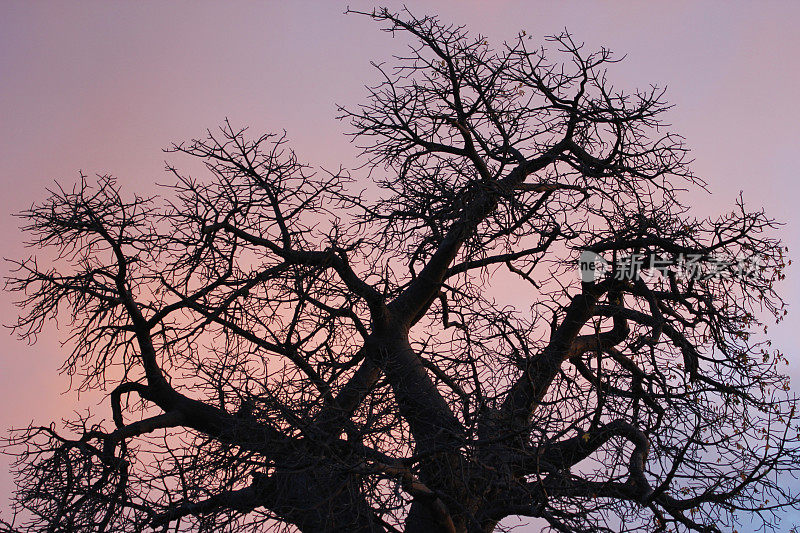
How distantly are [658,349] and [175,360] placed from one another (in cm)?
444

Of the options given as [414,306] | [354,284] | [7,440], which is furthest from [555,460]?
[7,440]

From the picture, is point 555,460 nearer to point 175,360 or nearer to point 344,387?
point 344,387

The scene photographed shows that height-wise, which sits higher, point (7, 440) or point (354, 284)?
point (354, 284)

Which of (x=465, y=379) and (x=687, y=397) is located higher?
(x=687, y=397)

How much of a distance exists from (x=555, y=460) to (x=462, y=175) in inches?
106

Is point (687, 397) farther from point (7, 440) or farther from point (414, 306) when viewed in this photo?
point (7, 440)

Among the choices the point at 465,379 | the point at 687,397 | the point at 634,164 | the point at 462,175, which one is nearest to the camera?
the point at 465,379

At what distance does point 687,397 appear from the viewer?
6.59 meters

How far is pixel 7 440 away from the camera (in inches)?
270

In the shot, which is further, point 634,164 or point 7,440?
point 634,164

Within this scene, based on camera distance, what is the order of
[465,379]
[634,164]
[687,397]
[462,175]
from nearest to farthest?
[465,379] → [687,397] → [462,175] → [634,164]

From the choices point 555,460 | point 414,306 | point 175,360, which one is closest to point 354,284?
A: point 414,306

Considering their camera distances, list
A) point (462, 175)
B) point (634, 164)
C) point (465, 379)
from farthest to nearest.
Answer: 1. point (634, 164)
2. point (462, 175)
3. point (465, 379)

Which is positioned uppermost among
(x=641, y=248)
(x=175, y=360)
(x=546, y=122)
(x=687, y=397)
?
(x=546, y=122)
